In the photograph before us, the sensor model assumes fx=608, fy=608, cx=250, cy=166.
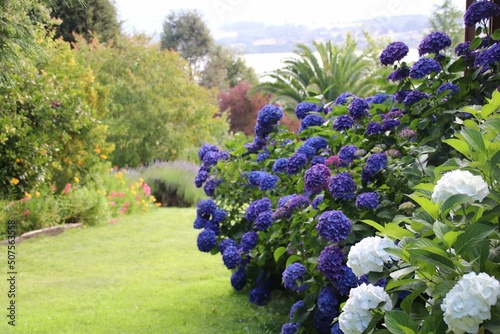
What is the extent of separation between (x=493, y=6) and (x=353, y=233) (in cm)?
138

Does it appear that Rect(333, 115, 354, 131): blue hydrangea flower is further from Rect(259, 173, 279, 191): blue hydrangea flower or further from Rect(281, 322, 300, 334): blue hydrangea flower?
Rect(281, 322, 300, 334): blue hydrangea flower

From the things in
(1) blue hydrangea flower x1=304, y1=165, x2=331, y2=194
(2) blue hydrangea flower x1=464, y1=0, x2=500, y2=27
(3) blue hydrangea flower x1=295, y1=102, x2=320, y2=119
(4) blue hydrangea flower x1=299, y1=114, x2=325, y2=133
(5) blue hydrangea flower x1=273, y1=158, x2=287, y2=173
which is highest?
(2) blue hydrangea flower x1=464, y1=0, x2=500, y2=27

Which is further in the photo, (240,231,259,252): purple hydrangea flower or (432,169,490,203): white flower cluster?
(240,231,259,252): purple hydrangea flower

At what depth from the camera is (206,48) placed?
85.7 ft

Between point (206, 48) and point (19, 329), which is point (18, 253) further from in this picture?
point (206, 48)

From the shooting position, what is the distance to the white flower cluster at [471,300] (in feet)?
4.11

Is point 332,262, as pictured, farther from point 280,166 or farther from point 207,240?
point 207,240

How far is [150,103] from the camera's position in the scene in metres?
12.3

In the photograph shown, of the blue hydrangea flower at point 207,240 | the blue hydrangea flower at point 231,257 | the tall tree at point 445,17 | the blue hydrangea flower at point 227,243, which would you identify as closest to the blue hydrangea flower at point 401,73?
the blue hydrangea flower at point 231,257

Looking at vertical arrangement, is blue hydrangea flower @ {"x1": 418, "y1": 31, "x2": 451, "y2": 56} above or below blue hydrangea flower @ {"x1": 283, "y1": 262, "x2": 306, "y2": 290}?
above

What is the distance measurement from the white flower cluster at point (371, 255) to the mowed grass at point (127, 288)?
2.01 meters

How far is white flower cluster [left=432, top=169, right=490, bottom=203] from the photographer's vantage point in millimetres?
1429

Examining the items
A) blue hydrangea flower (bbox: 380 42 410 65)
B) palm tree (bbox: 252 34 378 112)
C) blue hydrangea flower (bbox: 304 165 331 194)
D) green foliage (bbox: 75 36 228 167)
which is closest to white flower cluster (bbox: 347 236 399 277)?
blue hydrangea flower (bbox: 304 165 331 194)

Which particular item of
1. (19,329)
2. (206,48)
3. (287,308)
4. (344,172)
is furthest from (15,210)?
(206,48)
